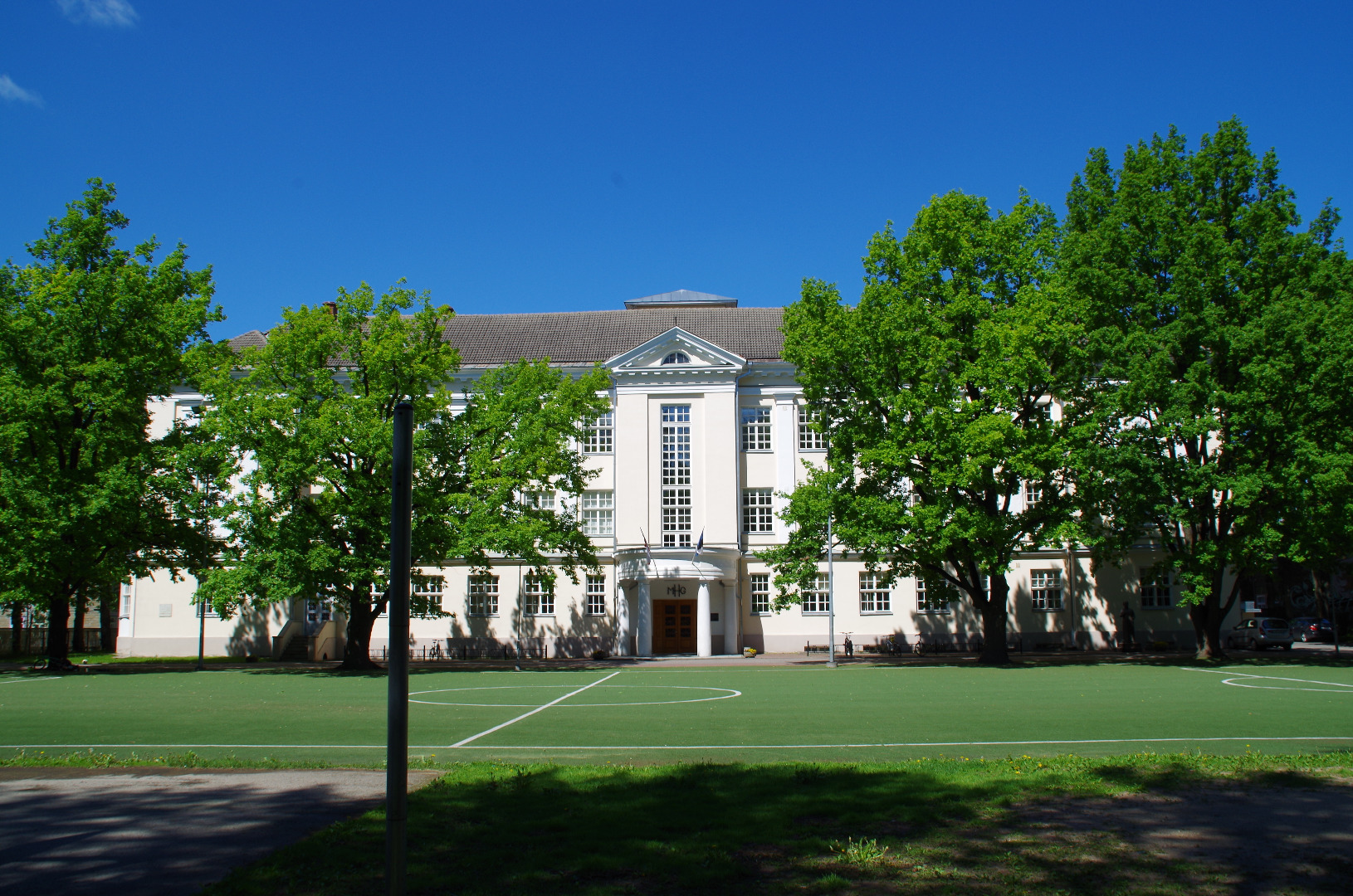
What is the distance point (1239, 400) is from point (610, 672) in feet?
73.1

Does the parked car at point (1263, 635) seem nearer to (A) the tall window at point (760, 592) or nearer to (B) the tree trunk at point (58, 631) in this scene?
(A) the tall window at point (760, 592)

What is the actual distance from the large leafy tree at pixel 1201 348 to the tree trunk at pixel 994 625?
3956 mm

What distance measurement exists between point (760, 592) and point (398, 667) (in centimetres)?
4292

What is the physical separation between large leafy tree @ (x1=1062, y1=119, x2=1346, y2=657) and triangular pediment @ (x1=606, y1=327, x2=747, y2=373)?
16378 millimetres

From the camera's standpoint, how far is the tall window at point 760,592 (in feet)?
152

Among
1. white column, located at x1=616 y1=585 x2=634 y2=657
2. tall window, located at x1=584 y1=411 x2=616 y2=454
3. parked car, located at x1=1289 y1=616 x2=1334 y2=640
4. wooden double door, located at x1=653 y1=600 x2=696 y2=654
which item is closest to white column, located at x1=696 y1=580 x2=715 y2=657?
wooden double door, located at x1=653 y1=600 x2=696 y2=654

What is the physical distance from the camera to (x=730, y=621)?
148 feet

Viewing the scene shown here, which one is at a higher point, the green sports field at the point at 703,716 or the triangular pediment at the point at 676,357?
the triangular pediment at the point at 676,357

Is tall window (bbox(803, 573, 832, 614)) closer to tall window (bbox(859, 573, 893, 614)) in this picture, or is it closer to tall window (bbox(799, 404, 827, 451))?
tall window (bbox(859, 573, 893, 614))

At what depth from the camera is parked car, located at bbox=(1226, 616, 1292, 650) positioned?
149ft

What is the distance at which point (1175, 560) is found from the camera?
33.2 metres

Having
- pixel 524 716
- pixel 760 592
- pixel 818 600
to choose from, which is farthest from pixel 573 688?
pixel 818 600

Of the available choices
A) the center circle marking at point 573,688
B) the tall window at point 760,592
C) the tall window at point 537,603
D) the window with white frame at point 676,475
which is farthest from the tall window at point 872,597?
the center circle marking at point 573,688

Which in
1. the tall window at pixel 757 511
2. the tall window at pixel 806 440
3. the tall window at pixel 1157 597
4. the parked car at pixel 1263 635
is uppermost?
the tall window at pixel 806 440
